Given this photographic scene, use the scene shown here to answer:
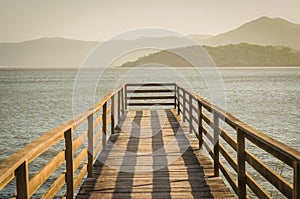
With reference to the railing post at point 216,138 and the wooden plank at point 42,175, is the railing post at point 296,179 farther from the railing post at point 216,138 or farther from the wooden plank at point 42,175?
the railing post at point 216,138

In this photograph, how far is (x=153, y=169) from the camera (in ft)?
21.1

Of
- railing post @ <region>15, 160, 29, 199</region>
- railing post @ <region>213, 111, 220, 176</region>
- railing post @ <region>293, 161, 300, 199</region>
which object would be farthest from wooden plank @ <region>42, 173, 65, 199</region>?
railing post @ <region>213, 111, 220, 176</region>

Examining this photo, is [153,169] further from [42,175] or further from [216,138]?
[42,175]

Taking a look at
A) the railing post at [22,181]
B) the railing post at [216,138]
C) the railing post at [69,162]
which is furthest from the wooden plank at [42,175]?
the railing post at [216,138]

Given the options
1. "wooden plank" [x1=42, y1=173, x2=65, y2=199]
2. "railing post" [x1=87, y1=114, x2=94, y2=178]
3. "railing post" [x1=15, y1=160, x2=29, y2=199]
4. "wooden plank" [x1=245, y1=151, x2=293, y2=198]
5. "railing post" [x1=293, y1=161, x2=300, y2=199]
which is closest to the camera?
"railing post" [x1=293, y1=161, x2=300, y2=199]

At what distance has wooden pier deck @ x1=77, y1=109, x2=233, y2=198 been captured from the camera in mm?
5215

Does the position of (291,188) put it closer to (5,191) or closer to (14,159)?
(14,159)

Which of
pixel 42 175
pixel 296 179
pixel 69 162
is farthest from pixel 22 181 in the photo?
pixel 296 179

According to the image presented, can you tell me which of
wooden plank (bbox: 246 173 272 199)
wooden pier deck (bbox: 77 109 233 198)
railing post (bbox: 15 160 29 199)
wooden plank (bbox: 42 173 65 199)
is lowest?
wooden pier deck (bbox: 77 109 233 198)

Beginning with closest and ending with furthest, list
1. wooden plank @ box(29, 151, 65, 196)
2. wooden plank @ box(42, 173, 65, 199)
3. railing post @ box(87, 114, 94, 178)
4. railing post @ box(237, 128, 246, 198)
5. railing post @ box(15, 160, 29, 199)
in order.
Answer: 1. railing post @ box(15, 160, 29, 199)
2. wooden plank @ box(29, 151, 65, 196)
3. wooden plank @ box(42, 173, 65, 199)
4. railing post @ box(237, 128, 246, 198)
5. railing post @ box(87, 114, 94, 178)

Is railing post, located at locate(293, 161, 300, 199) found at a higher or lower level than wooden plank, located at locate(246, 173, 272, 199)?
higher

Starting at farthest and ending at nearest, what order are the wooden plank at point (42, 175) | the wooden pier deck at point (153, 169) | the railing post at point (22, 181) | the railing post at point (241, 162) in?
1. the wooden pier deck at point (153, 169)
2. the railing post at point (241, 162)
3. the wooden plank at point (42, 175)
4. the railing post at point (22, 181)

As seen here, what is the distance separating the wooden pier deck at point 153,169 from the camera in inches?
205

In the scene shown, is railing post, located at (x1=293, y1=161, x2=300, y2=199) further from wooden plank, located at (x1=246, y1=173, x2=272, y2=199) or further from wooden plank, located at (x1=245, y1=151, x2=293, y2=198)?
wooden plank, located at (x1=246, y1=173, x2=272, y2=199)
